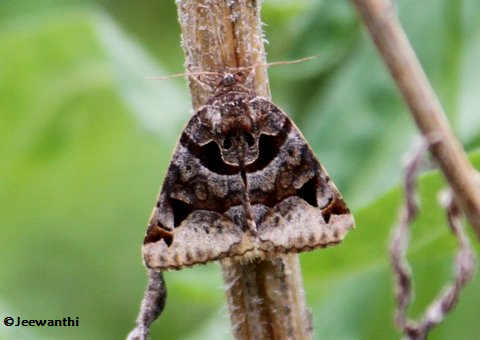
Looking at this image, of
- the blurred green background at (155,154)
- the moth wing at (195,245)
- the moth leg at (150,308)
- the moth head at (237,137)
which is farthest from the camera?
the blurred green background at (155,154)

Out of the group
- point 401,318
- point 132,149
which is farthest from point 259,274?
point 132,149

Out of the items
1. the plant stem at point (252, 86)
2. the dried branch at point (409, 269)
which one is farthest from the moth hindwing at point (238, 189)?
the dried branch at point (409, 269)

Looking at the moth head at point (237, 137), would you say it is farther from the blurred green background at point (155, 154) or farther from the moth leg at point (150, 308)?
the moth leg at point (150, 308)

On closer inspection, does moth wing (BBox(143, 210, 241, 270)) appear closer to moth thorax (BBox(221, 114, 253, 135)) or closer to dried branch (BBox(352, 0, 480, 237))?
moth thorax (BBox(221, 114, 253, 135))

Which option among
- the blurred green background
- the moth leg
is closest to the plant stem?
the moth leg

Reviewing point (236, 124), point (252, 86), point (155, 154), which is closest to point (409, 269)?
point (252, 86)
